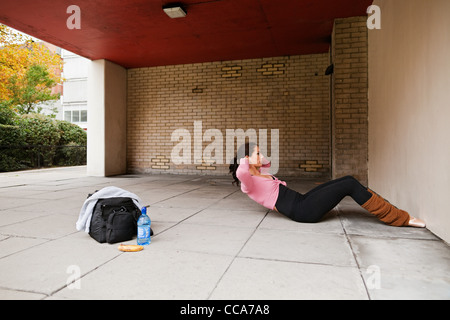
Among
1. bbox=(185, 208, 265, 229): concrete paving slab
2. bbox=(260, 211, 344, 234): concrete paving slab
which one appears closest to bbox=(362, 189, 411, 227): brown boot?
bbox=(260, 211, 344, 234): concrete paving slab

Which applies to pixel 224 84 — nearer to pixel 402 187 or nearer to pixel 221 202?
pixel 221 202

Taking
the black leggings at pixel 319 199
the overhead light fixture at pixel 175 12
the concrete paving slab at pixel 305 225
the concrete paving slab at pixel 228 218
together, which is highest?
the overhead light fixture at pixel 175 12

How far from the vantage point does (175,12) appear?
5480mm

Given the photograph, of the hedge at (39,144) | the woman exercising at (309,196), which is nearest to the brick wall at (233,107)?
the hedge at (39,144)

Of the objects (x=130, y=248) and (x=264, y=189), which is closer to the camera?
(x=130, y=248)

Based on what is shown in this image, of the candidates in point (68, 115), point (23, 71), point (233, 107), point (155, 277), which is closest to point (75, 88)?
point (68, 115)

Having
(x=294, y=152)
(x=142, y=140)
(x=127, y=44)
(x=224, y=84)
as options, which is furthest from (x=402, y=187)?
(x=142, y=140)

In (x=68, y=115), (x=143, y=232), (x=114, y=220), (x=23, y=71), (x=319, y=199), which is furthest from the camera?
(x=68, y=115)

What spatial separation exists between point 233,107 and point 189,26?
281cm

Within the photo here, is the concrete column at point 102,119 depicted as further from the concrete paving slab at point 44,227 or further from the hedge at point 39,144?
the concrete paving slab at point 44,227

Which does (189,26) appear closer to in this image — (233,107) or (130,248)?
(233,107)

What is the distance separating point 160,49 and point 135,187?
12.4ft

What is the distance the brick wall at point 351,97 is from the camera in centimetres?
592

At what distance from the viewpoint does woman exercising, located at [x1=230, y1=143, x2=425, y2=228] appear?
3.07 metres
